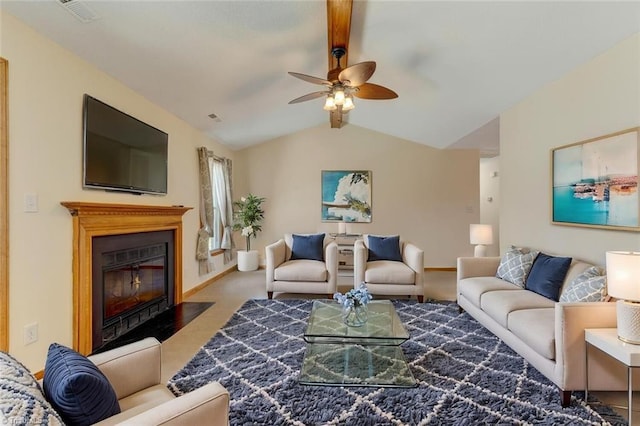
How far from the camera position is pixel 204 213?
5.20m

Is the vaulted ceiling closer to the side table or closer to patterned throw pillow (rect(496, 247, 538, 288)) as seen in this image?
patterned throw pillow (rect(496, 247, 538, 288))

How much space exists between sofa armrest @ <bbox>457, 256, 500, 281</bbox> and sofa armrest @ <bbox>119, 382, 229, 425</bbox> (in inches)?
132

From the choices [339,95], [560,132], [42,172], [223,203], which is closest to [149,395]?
[42,172]

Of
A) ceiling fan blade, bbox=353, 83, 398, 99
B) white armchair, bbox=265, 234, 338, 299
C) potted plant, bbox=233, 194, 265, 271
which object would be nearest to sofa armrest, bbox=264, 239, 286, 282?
white armchair, bbox=265, 234, 338, 299


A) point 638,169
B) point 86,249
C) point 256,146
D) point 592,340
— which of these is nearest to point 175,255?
point 86,249

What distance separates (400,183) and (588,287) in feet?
14.6

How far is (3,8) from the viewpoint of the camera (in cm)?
209

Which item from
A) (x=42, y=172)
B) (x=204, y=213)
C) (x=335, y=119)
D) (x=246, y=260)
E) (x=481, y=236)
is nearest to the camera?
(x=42, y=172)

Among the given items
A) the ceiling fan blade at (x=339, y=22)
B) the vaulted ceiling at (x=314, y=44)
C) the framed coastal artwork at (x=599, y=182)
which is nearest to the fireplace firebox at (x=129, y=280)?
the vaulted ceiling at (x=314, y=44)

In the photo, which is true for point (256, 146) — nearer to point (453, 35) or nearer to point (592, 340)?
point (453, 35)

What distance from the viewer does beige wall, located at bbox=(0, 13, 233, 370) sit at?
219cm

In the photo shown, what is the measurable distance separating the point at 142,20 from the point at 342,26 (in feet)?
5.06

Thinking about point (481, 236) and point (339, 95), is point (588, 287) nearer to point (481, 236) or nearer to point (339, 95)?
point (481, 236)

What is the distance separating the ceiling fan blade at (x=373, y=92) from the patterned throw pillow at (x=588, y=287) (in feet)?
7.32
